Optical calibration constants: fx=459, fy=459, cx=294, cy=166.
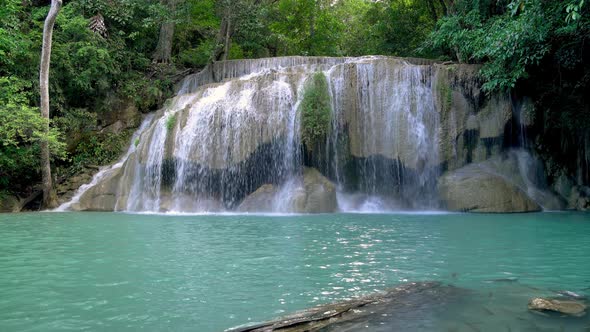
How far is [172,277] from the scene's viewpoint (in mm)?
5203

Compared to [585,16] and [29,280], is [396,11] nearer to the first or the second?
[585,16]

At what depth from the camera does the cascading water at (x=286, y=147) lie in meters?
14.6

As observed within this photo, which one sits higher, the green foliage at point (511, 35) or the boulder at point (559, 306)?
the green foliage at point (511, 35)

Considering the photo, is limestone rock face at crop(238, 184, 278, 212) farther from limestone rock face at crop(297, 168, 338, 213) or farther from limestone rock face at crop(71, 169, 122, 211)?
limestone rock face at crop(71, 169, 122, 211)

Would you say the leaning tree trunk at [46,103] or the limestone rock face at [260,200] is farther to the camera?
the leaning tree trunk at [46,103]

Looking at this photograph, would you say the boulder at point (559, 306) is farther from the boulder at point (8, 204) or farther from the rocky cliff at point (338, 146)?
the boulder at point (8, 204)

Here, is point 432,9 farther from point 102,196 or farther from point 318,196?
point 102,196

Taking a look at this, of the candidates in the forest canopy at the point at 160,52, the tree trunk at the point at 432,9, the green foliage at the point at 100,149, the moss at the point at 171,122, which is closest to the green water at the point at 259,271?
the forest canopy at the point at 160,52

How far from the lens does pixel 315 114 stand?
48.4ft

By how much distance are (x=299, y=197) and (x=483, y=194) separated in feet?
17.5

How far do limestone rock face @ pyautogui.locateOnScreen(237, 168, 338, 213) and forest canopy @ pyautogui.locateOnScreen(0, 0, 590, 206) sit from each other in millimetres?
5864

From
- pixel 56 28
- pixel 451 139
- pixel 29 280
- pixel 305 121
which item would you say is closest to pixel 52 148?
pixel 56 28

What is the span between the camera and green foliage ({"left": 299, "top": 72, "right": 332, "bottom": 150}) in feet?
48.3

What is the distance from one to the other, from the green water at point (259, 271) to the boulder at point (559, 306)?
0.11m
